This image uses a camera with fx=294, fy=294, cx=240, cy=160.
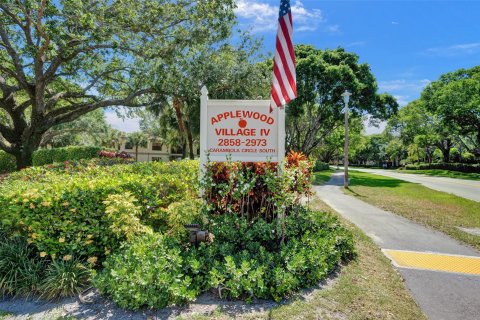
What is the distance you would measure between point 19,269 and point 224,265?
2559 millimetres

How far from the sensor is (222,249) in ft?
12.8

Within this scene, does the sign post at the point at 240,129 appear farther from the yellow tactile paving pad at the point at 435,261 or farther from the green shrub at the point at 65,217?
the yellow tactile paving pad at the point at 435,261

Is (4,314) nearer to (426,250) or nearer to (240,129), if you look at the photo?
(240,129)

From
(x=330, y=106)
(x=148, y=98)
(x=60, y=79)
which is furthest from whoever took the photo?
(x=330, y=106)

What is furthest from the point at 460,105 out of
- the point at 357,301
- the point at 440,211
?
the point at 357,301

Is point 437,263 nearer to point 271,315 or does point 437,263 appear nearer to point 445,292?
point 445,292

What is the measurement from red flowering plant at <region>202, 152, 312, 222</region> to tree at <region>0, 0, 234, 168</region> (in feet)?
28.6

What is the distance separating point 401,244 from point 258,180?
11.1ft

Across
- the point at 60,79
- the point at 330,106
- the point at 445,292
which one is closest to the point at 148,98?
the point at 60,79

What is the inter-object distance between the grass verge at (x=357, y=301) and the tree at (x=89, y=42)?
10993 millimetres

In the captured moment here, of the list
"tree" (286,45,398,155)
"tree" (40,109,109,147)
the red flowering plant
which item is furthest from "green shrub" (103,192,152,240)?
"tree" (40,109,109,147)

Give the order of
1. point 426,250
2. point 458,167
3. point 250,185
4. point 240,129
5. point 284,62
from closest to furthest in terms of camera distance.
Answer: point 250,185 < point 284,62 < point 240,129 < point 426,250 < point 458,167

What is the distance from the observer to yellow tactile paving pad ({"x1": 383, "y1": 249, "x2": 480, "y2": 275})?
466 centimetres

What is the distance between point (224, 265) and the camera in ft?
11.5
